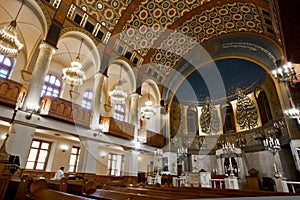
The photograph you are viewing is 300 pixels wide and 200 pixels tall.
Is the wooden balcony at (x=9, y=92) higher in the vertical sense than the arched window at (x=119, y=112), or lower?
lower

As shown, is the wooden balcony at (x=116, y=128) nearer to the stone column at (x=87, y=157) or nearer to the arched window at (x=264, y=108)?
the stone column at (x=87, y=157)

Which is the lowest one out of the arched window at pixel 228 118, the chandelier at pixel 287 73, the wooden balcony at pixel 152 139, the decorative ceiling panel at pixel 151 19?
the wooden balcony at pixel 152 139

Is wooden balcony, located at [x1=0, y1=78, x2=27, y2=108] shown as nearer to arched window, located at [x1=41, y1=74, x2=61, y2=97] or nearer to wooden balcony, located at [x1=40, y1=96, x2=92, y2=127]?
wooden balcony, located at [x1=40, y1=96, x2=92, y2=127]

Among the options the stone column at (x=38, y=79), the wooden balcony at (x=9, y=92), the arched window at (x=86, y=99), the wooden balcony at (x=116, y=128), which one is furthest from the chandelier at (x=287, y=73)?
the arched window at (x=86, y=99)

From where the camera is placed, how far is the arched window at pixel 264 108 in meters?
11.9

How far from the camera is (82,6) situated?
955 centimetres

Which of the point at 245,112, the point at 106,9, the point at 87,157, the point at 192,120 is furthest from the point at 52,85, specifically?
the point at 245,112

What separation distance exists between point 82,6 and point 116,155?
11.4 m

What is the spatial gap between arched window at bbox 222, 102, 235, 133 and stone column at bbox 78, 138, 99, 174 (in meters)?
11.3

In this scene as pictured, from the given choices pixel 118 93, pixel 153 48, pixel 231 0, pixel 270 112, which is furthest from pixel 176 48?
pixel 270 112

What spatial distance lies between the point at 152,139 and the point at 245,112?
7962mm

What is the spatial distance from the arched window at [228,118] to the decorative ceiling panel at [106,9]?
1192cm

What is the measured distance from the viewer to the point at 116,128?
10531mm

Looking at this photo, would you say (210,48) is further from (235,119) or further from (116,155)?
(116,155)
